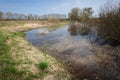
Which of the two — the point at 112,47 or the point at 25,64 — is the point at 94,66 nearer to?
the point at 25,64

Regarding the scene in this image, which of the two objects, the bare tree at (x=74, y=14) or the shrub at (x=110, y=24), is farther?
the bare tree at (x=74, y=14)

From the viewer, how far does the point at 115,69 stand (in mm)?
9555

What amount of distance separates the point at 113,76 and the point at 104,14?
8.74 m

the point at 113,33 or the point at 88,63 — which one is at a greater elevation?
the point at 113,33

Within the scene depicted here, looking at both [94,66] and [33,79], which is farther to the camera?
[94,66]

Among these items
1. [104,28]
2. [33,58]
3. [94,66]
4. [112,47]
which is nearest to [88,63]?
[94,66]

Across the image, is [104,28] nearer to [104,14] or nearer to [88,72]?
[104,14]

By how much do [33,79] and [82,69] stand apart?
8.82 ft

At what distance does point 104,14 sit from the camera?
1639 cm

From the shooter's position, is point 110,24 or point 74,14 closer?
point 110,24

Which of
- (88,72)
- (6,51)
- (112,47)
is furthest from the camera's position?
(112,47)

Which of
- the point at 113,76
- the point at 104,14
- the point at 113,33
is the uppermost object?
the point at 104,14

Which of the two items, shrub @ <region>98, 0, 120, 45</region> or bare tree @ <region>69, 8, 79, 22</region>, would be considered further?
bare tree @ <region>69, 8, 79, 22</region>

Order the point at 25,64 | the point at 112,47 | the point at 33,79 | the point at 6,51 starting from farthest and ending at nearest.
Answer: the point at 112,47 < the point at 6,51 < the point at 25,64 < the point at 33,79
